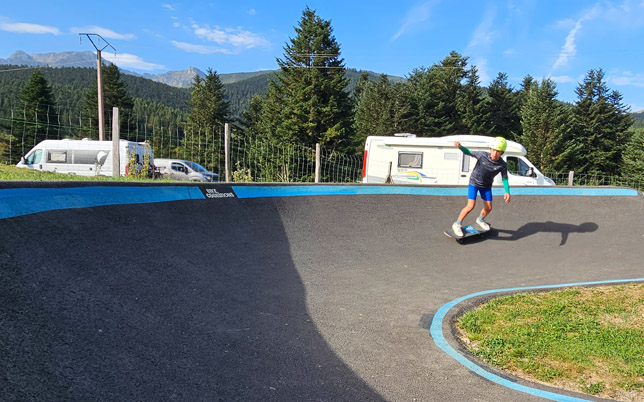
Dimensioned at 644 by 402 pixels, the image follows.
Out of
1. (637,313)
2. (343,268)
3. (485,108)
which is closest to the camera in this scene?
(637,313)

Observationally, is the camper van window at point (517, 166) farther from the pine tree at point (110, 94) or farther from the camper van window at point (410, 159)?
the pine tree at point (110, 94)

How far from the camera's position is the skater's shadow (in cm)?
882

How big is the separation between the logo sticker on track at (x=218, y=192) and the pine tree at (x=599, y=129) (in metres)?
46.0

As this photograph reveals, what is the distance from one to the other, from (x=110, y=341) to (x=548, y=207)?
34.1 ft

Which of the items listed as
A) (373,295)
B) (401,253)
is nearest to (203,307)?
(373,295)

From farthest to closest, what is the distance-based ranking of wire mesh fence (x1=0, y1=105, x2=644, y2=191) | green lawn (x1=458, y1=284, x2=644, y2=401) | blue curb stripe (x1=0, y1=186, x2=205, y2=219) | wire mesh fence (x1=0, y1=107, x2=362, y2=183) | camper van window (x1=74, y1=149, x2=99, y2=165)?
camper van window (x1=74, y1=149, x2=99, y2=165)
wire mesh fence (x1=0, y1=105, x2=644, y2=191)
wire mesh fence (x1=0, y1=107, x2=362, y2=183)
blue curb stripe (x1=0, y1=186, x2=205, y2=219)
green lawn (x1=458, y1=284, x2=644, y2=401)

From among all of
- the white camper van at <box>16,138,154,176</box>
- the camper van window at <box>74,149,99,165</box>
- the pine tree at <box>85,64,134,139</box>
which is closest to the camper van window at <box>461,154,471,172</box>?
the white camper van at <box>16,138,154,176</box>

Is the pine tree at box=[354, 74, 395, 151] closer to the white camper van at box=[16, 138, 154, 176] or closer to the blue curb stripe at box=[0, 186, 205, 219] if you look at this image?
the white camper van at box=[16, 138, 154, 176]

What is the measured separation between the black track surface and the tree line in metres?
32.0

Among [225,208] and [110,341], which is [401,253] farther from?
[110,341]

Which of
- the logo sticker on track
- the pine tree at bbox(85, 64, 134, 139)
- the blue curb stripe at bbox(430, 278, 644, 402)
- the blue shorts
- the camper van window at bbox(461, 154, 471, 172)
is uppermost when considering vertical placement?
Answer: the pine tree at bbox(85, 64, 134, 139)

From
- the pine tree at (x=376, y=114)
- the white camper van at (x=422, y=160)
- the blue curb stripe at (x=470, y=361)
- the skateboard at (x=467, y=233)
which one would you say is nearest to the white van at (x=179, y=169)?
the white camper van at (x=422, y=160)

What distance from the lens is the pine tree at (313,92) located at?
129 ft

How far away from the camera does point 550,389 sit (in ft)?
10.1
